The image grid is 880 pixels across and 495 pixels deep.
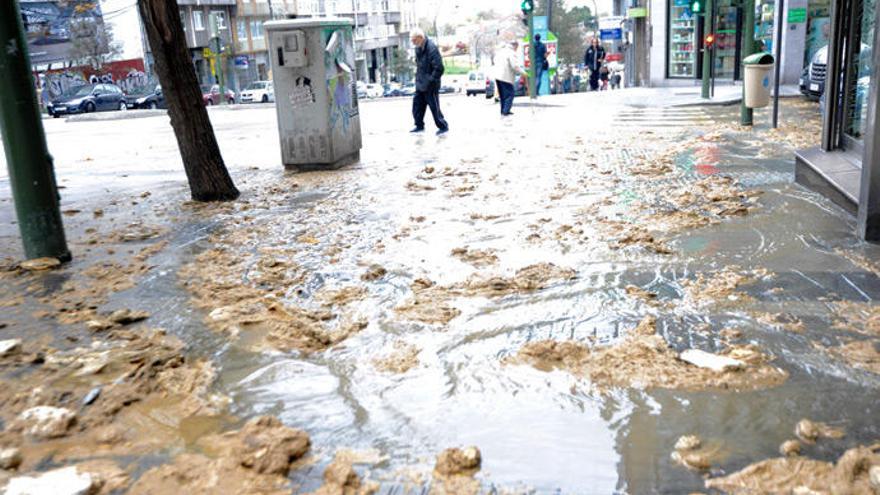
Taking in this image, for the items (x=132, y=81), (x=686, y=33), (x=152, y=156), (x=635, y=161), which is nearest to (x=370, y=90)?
(x=132, y=81)

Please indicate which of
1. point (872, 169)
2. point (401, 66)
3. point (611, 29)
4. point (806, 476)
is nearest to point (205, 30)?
point (401, 66)

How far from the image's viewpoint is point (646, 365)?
3.68m

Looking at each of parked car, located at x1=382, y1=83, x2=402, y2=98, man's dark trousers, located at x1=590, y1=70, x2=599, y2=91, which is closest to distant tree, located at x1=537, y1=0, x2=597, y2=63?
parked car, located at x1=382, y1=83, x2=402, y2=98

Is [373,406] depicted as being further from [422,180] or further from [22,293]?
Answer: [422,180]

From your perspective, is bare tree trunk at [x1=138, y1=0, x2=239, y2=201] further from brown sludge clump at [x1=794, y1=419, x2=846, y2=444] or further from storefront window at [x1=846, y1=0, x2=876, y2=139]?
brown sludge clump at [x1=794, y1=419, x2=846, y2=444]

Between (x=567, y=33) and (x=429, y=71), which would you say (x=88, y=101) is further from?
(x=567, y=33)

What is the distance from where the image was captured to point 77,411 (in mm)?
3512

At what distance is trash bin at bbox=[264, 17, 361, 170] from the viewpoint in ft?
32.9

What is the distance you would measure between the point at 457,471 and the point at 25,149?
4645 mm

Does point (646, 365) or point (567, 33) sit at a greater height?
point (567, 33)

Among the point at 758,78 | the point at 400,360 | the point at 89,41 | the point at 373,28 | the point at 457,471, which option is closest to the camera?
the point at 457,471

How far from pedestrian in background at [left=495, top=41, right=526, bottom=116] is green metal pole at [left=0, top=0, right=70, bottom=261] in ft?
37.6

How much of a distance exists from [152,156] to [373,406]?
37.9 ft

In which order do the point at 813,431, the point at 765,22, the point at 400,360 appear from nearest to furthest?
the point at 813,431 < the point at 400,360 < the point at 765,22
